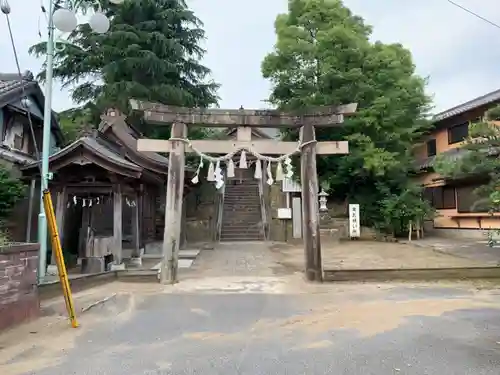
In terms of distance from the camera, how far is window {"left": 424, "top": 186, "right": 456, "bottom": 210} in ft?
67.6

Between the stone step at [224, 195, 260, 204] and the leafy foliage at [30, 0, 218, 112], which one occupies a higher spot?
the leafy foliage at [30, 0, 218, 112]

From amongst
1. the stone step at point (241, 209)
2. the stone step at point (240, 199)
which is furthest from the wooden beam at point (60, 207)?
the stone step at point (240, 199)

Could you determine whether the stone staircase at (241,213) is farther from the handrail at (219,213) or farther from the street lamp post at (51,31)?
the street lamp post at (51,31)

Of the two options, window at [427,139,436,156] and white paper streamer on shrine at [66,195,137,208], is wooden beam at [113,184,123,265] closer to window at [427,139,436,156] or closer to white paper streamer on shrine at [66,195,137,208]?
A: white paper streamer on shrine at [66,195,137,208]

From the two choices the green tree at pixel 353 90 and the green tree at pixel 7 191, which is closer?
the green tree at pixel 7 191

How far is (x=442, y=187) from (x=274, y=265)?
13519 mm

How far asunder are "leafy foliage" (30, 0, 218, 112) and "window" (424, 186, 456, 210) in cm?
1289

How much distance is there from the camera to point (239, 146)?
31.0 feet

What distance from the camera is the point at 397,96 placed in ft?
58.9

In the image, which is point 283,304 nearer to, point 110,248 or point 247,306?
point 247,306

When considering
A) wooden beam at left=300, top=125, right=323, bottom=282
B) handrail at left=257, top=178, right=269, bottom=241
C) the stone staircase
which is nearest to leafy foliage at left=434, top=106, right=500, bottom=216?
wooden beam at left=300, top=125, right=323, bottom=282

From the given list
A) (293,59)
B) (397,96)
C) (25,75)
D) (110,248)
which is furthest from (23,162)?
(397,96)

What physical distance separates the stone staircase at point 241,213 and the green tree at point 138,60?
18.3ft

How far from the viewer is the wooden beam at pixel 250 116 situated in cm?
918
